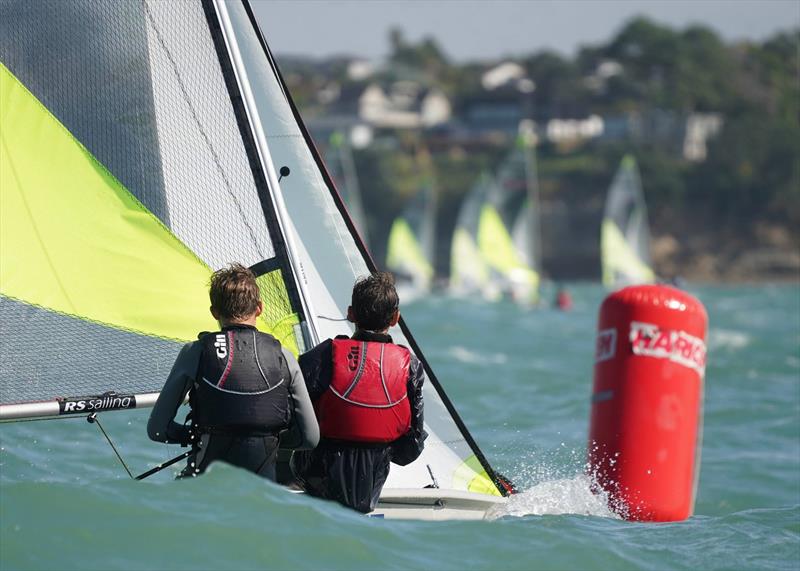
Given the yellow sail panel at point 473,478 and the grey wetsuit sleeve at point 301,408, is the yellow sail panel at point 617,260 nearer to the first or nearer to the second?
the yellow sail panel at point 473,478

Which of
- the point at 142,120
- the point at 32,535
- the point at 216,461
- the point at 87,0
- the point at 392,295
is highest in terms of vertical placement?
the point at 87,0

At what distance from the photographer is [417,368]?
149 inches

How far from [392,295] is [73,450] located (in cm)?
352

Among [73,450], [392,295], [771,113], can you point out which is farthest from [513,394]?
[771,113]

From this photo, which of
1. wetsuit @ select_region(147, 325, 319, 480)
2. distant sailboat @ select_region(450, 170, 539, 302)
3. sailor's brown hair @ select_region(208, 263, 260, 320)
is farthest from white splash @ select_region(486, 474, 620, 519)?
distant sailboat @ select_region(450, 170, 539, 302)

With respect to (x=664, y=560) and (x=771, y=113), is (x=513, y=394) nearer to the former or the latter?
(x=664, y=560)

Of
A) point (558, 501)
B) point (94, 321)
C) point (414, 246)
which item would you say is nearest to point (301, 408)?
point (94, 321)

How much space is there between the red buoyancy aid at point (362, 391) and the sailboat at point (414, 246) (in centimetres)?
3836

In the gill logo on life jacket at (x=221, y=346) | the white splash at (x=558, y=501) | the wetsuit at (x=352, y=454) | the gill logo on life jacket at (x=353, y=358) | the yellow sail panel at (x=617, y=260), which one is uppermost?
the gill logo on life jacket at (x=221, y=346)

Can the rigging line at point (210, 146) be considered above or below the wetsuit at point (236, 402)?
above

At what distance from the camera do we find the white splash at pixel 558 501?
4.57 metres

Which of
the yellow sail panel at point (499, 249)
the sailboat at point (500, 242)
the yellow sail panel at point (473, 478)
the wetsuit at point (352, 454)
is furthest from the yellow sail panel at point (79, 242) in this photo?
the yellow sail panel at point (499, 249)

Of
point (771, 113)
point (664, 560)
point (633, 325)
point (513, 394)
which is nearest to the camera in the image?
point (664, 560)

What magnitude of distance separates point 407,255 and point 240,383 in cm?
3985
